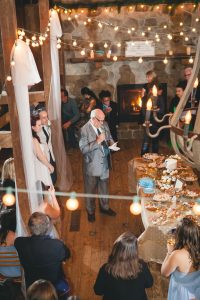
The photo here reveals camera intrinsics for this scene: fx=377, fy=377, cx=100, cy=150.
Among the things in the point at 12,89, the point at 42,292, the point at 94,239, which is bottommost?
the point at 94,239

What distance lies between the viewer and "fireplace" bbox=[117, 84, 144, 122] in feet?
26.5

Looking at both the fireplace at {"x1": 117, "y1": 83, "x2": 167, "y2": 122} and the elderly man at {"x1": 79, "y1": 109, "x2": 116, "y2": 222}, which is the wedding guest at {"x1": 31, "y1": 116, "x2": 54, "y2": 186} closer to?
the elderly man at {"x1": 79, "y1": 109, "x2": 116, "y2": 222}

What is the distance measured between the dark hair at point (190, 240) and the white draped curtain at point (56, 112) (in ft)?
10.7

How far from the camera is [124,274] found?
2660 mm

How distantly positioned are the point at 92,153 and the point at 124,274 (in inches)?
91.8

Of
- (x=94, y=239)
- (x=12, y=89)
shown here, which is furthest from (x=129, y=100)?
(x=12, y=89)

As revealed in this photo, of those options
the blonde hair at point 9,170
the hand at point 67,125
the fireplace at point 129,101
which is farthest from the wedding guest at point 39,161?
the fireplace at point 129,101

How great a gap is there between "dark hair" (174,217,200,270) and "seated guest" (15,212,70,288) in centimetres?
92

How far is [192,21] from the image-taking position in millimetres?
7609

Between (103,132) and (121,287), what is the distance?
8.17 feet

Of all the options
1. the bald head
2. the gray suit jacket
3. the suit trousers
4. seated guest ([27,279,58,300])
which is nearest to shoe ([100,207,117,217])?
the suit trousers

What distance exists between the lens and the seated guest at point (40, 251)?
2877 millimetres

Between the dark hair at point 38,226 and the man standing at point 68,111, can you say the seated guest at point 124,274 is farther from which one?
the man standing at point 68,111

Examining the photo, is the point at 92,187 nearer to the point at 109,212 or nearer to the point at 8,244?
the point at 109,212
